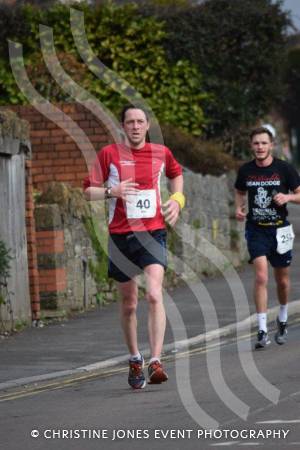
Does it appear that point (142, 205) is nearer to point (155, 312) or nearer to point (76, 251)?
point (155, 312)

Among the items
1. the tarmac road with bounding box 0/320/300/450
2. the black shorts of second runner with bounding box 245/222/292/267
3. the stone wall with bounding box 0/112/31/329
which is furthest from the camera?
the stone wall with bounding box 0/112/31/329

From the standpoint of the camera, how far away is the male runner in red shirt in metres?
10.4

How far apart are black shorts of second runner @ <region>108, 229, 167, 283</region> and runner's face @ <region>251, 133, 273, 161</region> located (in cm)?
246

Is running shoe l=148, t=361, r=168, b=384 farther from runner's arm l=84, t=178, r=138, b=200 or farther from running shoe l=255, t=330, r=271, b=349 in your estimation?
running shoe l=255, t=330, r=271, b=349

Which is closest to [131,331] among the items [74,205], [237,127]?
[74,205]

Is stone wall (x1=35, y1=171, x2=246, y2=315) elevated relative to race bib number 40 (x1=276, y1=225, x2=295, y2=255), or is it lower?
lower

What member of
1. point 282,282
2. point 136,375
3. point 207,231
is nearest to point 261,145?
point 282,282

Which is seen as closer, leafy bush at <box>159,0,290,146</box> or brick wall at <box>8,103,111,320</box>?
brick wall at <box>8,103,111,320</box>

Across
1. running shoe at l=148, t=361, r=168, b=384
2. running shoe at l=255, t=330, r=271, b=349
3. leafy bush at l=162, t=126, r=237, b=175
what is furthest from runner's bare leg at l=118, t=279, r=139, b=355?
leafy bush at l=162, t=126, r=237, b=175

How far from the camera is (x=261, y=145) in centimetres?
1270

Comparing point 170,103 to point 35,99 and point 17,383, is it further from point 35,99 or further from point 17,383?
point 17,383

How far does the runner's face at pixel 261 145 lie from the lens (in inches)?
500

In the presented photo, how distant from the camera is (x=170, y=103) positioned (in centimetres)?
2386

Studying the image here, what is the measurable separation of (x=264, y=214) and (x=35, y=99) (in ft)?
26.0
